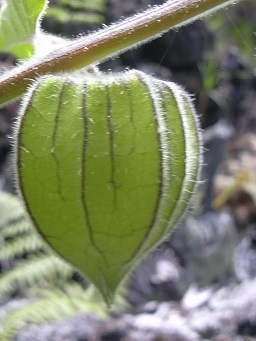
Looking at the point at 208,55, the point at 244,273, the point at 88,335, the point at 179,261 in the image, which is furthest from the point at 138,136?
the point at 208,55

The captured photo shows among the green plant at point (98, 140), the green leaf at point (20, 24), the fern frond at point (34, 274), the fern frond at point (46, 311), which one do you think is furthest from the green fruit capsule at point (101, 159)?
the fern frond at point (34, 274)

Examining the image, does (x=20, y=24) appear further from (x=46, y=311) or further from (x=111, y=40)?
(x=46, y=311)

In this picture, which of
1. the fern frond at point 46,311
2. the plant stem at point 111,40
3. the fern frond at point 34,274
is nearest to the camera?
the plant stem at point 111,40

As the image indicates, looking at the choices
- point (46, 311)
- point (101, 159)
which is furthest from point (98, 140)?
point (46, 311)

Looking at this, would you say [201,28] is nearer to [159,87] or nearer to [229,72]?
[229,72]

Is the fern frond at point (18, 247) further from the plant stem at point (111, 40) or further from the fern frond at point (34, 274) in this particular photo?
the plant stem at point (111, 40)

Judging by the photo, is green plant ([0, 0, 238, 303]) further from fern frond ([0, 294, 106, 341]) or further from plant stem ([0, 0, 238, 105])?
fern frond ([0, 294, 106, 341])

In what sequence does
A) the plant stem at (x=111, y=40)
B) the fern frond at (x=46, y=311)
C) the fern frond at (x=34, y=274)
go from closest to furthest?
the plant stem at (x=111, y=40)
the fern frond at (x=46, y=311)
the fern frond at (x=34, y=274)

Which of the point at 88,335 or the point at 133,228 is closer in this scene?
the point at 133,228

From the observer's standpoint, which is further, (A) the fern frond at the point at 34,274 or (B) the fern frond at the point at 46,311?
(A) the fern frond at the point at 34,274
